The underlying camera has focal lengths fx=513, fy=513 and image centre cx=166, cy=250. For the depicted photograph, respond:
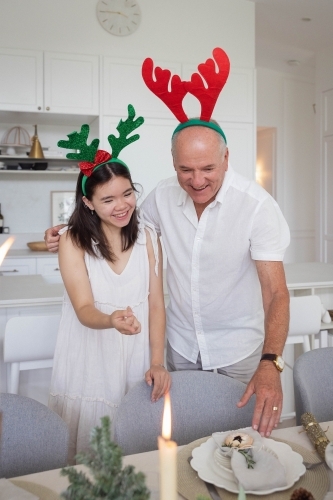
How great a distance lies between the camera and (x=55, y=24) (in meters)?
4.07

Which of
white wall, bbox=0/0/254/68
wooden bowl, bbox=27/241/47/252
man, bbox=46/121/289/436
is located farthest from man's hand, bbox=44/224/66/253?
white wall, bbox=0/0/254/68

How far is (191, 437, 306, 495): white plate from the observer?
96 centimetres

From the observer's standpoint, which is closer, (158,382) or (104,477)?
(104,477)

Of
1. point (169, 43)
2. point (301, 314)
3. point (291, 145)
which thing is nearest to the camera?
point (301, 314)

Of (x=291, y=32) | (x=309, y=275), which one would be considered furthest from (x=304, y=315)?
(x=291, y=32)

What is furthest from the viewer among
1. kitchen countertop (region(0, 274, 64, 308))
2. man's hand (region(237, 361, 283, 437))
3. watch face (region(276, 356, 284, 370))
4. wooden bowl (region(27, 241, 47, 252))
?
wooden bowl (region(27, 241, 47, 252))

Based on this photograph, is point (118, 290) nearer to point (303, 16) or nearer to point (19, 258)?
point (19, 258)

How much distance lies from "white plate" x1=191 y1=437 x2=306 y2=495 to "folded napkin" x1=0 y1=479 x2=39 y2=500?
0.32m

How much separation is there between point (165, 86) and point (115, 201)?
384mm

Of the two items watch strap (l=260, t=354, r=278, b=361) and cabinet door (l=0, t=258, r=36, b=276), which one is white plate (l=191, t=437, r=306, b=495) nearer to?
watch strap (l=260, t=354, r=278, b=361)

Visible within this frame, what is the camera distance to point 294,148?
6.94 meters

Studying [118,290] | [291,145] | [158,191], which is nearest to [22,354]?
[118,290]

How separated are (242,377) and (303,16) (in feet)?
14.4

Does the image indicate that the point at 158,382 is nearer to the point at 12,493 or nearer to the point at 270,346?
the point at 270,346
